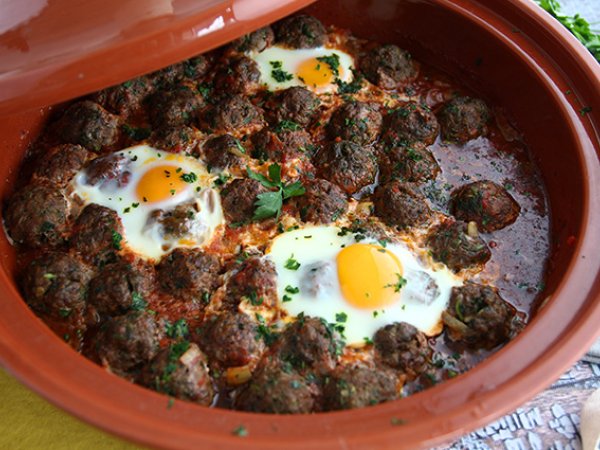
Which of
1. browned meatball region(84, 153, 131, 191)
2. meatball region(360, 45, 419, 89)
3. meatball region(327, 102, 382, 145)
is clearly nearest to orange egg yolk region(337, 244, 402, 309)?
meatball region(327, 102, 382, 145)

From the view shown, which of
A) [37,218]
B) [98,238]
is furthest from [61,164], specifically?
[98,238]

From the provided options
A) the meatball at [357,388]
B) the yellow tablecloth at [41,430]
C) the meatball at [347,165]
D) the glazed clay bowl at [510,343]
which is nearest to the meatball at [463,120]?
the glazed clay bowl at [510,343]

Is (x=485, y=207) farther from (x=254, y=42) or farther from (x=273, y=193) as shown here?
(x=254, y=42)

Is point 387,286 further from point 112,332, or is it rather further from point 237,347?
point 112,332

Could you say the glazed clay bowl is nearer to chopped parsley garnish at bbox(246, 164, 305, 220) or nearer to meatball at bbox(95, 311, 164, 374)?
meatball at bbox(95, 311, 164, 374)

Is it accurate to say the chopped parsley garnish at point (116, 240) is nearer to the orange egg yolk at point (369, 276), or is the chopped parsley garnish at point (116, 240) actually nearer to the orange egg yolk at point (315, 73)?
the orange egg yolk at point (369, 276)
